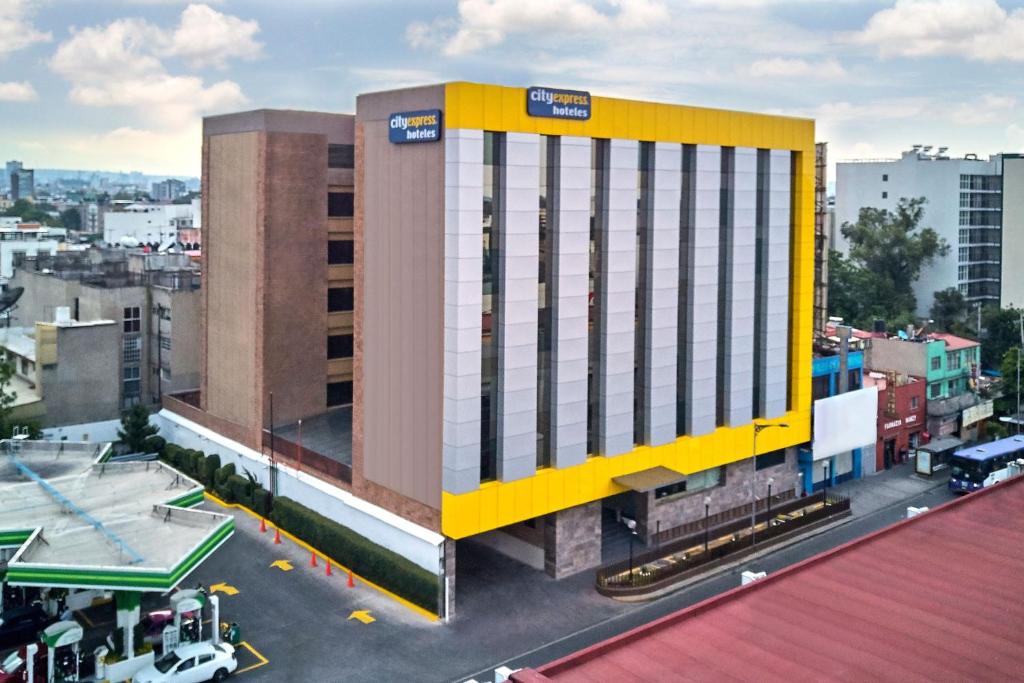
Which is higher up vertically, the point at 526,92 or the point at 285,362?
the point at 526,92

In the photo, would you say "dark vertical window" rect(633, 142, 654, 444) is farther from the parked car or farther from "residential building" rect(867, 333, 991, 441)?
"residential building" rect(867, 333, 991, 441)

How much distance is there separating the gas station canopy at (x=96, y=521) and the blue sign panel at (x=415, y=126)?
16680mm

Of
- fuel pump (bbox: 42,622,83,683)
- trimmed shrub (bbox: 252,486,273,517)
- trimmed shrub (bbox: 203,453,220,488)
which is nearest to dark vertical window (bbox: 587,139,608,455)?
trimmed shrub (bbox: 252,486,273,517)

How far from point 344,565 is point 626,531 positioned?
46.3 ft

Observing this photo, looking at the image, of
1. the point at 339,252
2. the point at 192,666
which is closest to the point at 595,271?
the point at 339,252

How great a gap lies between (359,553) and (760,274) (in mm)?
25284

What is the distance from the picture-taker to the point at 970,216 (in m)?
111

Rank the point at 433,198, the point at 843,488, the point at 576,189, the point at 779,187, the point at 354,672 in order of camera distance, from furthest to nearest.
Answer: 1. the point at 843,488
2. the point at 779,187
3. the point at 576,189
4. the point at 433,198
5. the point at 354,672

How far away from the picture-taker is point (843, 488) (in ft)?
189

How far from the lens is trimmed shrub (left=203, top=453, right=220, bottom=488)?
54594 mm

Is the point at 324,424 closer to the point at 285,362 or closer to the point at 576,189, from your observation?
the point at 285,362

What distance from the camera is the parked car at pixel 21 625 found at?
36844 millimetres

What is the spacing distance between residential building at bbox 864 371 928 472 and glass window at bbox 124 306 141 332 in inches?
1937

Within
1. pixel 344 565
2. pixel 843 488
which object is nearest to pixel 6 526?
pixel 344 565
